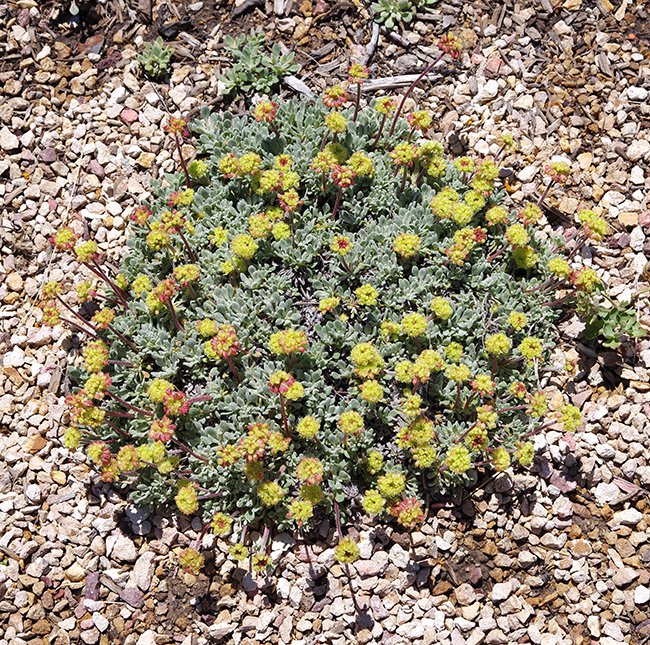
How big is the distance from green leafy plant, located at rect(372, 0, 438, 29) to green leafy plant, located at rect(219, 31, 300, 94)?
93 cm

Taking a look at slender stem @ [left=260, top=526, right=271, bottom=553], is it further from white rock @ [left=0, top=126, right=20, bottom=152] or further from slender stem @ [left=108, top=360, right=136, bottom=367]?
white rock @ [left=0, top=126, right=20, bottom=152]

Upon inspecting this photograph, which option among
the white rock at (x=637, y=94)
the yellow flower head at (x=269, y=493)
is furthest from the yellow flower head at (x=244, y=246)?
the white rock at (x=637, y=94)

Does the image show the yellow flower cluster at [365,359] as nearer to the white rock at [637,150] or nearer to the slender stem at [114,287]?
the slender stem at [114,287]

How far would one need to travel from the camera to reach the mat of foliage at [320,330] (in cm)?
486

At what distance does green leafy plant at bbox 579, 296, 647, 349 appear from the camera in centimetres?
→ 532

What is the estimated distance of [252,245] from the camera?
17.1 ft

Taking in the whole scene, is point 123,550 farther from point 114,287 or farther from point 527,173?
point 527,173

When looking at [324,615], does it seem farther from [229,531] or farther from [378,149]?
[378,149]

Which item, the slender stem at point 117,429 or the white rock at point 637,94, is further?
the white rock at point 637,94

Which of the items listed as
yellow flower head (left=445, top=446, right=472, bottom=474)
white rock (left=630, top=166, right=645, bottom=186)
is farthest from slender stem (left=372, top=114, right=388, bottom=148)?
yellow flower head (left=445, top=446, right=472, bottom=474)

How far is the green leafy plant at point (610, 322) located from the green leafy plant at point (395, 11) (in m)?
3.12

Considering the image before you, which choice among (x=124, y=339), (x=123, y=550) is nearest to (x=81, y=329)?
(x=124, y=339)

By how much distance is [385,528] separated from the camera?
510 cm

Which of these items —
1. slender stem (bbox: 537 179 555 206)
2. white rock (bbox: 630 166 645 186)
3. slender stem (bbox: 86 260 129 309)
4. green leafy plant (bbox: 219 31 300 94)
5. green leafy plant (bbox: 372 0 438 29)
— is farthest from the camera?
green leafy plant (bbox: 372 0 438 29)
